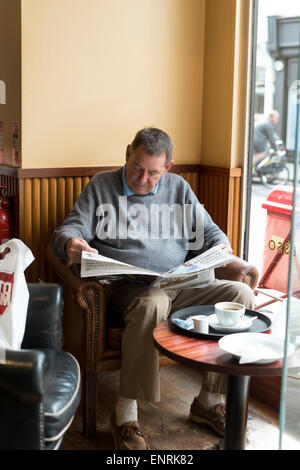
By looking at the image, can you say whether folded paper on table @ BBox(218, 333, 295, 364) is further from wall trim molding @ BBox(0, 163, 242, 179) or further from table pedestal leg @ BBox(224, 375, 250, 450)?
wall trim molding @ BBox(0, 163, 242, 179)

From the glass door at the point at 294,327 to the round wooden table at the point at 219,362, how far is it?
0.17 m

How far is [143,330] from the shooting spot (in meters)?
2.23

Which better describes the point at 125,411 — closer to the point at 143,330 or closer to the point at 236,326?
the point at 143,330

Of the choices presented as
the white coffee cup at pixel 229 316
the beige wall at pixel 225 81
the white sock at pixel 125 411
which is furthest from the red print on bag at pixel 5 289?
the beige wall at pixel 225 81

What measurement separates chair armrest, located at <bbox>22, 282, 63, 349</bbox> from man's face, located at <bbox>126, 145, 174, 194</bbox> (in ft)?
2.14

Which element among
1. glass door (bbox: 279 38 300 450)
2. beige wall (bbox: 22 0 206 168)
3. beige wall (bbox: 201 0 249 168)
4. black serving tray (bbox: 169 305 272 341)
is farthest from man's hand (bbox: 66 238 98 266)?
beige wall (bbox: 201 0 249 168)

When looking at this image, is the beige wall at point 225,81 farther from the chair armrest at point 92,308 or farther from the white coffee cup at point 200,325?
the white coffee cup at point 200,325

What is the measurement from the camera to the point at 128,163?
2545mm

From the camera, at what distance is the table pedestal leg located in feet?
6.26

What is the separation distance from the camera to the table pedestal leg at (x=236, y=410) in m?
1.91

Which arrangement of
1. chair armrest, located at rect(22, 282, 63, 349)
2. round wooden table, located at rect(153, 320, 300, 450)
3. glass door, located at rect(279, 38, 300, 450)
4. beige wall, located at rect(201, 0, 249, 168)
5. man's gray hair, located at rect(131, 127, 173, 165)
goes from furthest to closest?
beige wall, located at rect(201, 0, 249, 168)
man's gray hair, located at rect(131, 127, 173, 165)
chair armrest, located at rect(22, 282, 63, 349)
round wooden table, located at rect(153, 320, 300, 450)
glass door, located at rect(279, 38, 300, 450)

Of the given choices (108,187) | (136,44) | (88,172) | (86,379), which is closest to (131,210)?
(108,187)

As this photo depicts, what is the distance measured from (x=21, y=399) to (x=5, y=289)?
480mm

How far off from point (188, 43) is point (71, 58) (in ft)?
2.33
